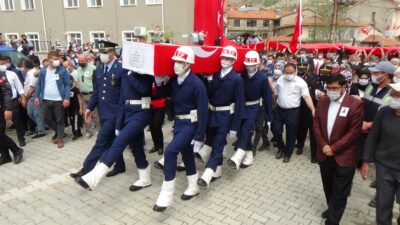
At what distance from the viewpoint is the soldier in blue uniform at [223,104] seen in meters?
5.19

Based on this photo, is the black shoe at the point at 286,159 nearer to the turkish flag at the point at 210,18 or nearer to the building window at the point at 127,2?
the turkish flag at the point at 210,18

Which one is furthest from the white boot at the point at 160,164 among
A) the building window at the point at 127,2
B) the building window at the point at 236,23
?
the building window at the point at 236,23

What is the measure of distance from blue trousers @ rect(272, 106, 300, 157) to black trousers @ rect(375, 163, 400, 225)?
291cm

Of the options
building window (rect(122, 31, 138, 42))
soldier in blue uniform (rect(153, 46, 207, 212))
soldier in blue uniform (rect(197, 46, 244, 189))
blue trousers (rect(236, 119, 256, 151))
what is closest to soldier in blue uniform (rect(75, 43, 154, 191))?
soldier in blue uniform (rect(153, 46, 207, 212))

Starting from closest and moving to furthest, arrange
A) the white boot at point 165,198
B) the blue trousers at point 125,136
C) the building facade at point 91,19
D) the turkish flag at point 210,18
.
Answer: the white boot at point 165,198 → the blue trousers at point 125,136 → the turkish flag at point 210,18 → the building facade at point 91,19

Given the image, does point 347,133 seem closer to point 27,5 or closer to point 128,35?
point 128,35

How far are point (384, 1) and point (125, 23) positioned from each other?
5464 centimetres

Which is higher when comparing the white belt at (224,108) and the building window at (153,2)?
the building window at (153,2)

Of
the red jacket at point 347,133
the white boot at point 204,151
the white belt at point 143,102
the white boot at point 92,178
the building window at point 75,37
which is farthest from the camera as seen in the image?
the building window at point 75,37

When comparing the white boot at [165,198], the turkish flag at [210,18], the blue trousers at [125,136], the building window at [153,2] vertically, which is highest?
the building window at [153,2]

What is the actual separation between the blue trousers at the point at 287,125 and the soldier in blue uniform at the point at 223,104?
5.46ft

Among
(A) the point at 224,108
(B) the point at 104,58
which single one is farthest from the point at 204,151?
(B) the point at 104,58

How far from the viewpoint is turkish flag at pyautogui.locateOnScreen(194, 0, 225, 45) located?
6191 mm

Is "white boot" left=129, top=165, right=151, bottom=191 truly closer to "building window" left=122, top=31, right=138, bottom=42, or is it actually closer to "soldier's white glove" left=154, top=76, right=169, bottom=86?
"soldier's white glove" left=154, top=76, right=169, bottom=86
